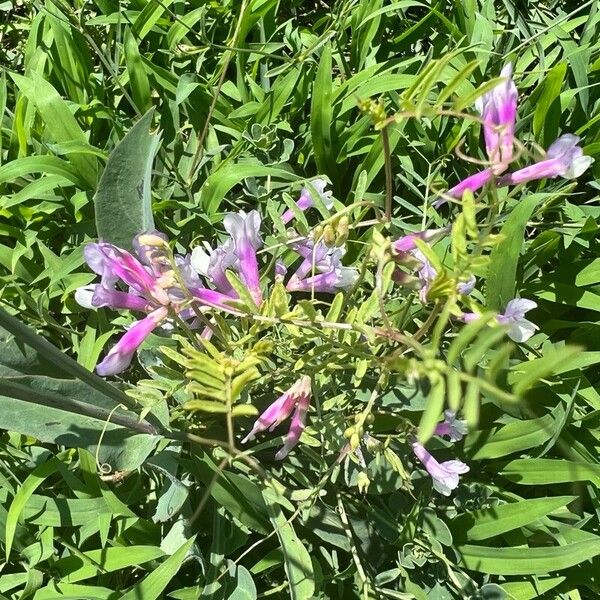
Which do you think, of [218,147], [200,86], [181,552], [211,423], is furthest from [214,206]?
[181,552]

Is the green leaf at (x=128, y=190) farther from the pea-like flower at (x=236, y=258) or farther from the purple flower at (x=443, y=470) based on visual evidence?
the purple flower at (x=443, y=470)

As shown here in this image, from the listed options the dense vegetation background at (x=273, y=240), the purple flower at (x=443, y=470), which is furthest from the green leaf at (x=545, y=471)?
the purple flower at (x=443, y=470)

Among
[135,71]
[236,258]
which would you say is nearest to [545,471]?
[236,258]

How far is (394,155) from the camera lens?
4.44 feet

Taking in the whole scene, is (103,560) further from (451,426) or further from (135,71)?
(135,71)

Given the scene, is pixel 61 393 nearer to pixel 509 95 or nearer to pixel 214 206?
pixel 214 206

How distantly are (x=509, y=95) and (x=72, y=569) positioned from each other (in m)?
0.92

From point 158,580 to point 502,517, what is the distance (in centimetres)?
52

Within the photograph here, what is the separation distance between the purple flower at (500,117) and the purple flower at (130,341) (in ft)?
1.28

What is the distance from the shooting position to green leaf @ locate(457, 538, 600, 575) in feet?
3.60

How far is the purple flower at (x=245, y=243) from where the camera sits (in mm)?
941

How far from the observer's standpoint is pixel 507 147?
74cm

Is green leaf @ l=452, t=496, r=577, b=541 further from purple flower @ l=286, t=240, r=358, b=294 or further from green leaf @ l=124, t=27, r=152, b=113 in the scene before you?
green leaf @ l=124, t=27, r=152, b=113

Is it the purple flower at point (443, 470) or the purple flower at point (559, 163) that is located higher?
the purple flower at point (559, 163)
